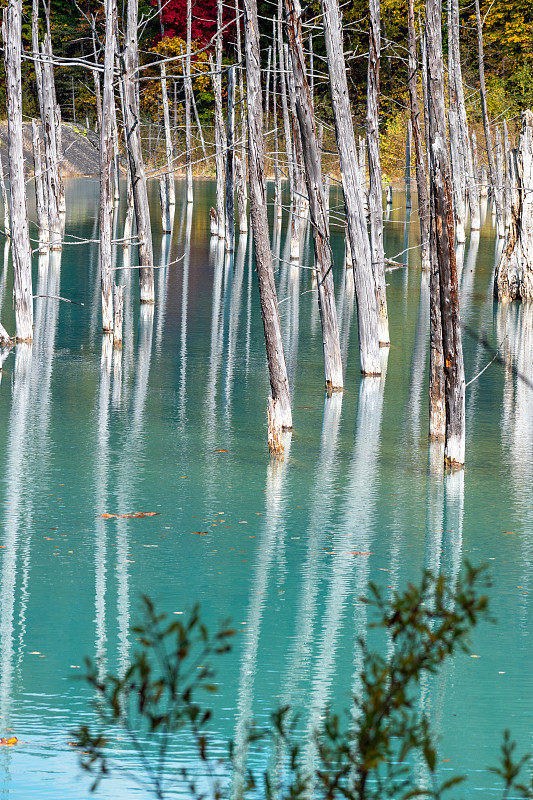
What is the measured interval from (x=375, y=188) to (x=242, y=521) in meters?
8.43

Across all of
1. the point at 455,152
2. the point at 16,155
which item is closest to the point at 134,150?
the point at 16,155

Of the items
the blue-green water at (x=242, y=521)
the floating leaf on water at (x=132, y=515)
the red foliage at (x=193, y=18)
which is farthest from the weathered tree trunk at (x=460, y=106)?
the red foliage at (x=193, y=18)

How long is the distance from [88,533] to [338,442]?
3.78 meters

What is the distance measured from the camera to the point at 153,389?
1405 cm

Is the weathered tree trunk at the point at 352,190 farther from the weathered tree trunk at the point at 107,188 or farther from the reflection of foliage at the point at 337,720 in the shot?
the reflection of foliage at the point at 337,720

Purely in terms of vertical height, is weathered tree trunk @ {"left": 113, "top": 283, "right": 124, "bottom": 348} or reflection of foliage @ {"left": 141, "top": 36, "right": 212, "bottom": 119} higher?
reflection of foliage @ {"left": 141, "top": 36, "right": 212, "bottom": 119}

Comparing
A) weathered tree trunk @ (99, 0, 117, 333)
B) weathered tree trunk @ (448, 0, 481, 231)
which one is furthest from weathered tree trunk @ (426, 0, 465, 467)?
weathered tree trunk @ (448, 0, 481, 231)

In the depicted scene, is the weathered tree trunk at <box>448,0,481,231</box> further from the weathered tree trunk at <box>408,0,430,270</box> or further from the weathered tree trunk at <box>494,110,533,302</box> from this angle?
the weathered tree trunk at <box>494,110,533,302</box>

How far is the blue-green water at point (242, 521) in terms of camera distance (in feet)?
19.2

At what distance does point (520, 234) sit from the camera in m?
21.4

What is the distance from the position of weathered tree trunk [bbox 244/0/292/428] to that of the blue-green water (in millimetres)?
1089

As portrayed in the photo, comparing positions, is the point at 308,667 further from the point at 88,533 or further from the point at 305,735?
the point at 88,533

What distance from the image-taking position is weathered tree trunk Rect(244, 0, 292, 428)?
10.2m

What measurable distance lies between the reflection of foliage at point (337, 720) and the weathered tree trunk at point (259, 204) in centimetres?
387
